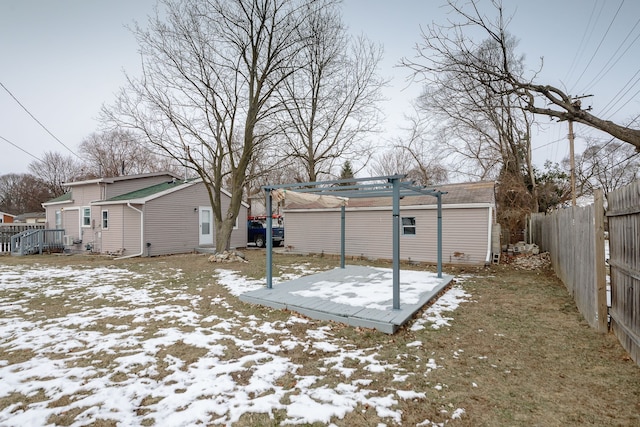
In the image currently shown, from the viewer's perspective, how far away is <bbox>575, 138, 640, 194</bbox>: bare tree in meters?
23.7

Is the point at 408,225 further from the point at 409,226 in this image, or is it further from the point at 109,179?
the point at 109,179

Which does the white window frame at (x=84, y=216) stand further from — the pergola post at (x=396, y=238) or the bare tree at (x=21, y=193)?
the bare tree at (x=21, y=193)

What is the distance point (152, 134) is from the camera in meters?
11.6

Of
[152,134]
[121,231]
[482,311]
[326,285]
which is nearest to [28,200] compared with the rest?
[121,231]

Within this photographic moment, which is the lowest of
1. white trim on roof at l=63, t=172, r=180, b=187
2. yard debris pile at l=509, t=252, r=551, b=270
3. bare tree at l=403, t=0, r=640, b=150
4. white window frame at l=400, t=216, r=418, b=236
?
yard debris pile at l=509, t=252, r=551, b=270

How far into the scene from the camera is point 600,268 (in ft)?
13.7

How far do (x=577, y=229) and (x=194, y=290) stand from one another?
303 inches

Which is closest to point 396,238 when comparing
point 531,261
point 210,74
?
point 531,261

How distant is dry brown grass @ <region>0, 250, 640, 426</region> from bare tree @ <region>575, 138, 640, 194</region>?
2407 centimetres

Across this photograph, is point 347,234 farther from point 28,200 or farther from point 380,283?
point 28,200

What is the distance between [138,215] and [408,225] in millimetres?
11559

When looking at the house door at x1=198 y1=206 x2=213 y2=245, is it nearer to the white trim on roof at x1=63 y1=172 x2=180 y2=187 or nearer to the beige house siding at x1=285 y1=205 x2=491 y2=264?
the white trim on roof at x1=63 y1=172 x2=180 y2=187

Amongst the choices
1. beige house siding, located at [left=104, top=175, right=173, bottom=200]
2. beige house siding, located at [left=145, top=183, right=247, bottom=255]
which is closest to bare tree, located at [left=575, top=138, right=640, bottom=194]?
beige house siding, located at [left=145, top=183, right=247, bottom=255]

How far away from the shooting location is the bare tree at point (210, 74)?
11344 millimetres
